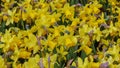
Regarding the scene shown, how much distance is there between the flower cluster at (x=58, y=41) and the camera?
186 cm

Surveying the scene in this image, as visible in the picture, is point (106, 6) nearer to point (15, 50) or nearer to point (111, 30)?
point (111, 30)

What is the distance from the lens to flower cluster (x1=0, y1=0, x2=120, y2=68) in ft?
6.11

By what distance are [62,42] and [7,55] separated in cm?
36

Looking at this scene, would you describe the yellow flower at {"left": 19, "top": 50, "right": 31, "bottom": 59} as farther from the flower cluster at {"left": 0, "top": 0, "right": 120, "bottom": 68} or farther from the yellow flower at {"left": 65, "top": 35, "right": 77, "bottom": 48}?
the yellow flower at {"left": 65, "top": 35, "right": 77, "bottom": 48}

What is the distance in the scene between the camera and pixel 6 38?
6.82 ft

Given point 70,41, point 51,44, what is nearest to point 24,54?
point 51,44

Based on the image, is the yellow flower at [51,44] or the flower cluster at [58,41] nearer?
the flower cluster at [58,41]

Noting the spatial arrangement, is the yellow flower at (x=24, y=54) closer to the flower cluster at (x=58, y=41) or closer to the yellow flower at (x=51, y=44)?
the flower cluster at (x=58, y=41)

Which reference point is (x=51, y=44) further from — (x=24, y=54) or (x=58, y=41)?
(x=24, y=54)

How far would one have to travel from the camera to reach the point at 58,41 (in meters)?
2.10

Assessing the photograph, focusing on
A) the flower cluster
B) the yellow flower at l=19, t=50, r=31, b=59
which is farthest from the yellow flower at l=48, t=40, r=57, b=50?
the yellow flower at l=19, t=50, r=31, b=59

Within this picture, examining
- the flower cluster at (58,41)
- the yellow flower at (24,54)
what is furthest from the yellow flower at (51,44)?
the yellow flower at (24,54)

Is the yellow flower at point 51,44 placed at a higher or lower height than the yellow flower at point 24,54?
higher

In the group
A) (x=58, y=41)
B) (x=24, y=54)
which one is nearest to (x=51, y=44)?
(x=58, y=41)
